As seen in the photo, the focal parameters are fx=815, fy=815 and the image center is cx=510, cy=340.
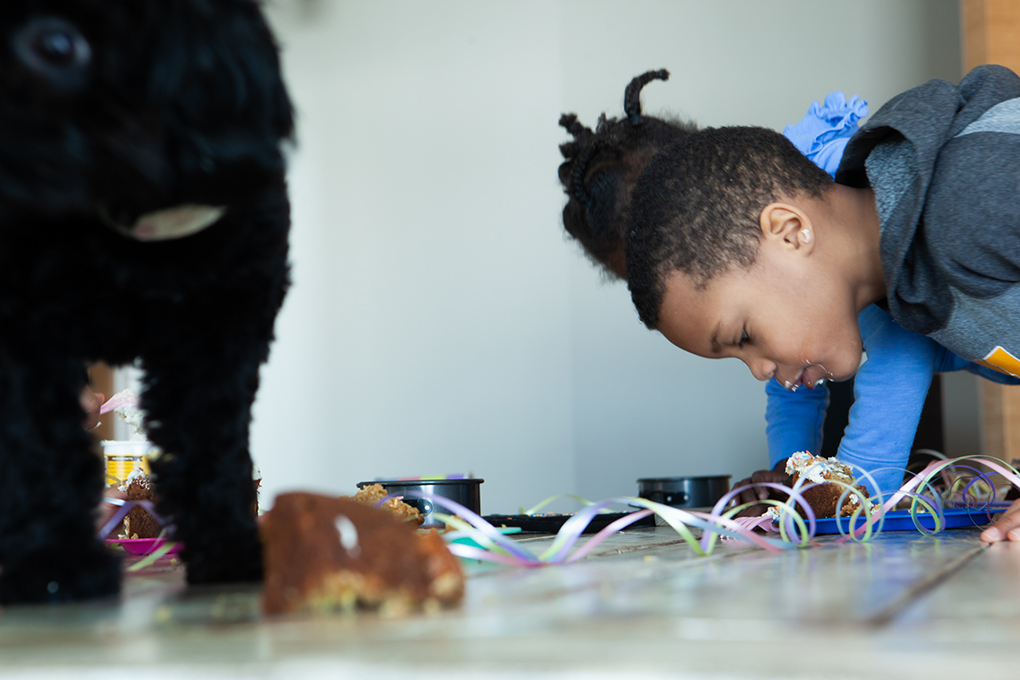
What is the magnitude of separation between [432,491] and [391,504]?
145mm

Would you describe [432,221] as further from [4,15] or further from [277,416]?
[4,15]

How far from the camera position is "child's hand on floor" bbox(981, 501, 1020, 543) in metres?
0.71

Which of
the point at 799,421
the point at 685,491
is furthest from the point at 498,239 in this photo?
the point at 685,491

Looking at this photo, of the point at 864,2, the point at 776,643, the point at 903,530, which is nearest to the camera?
the point at 776,643

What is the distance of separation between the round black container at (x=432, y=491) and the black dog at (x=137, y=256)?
1.37ft

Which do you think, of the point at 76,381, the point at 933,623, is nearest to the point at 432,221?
the point at 76,381

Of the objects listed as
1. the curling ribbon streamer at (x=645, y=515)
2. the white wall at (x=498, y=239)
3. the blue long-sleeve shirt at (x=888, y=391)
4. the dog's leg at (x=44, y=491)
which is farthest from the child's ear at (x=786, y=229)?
the white wall at (x=498, y=239)

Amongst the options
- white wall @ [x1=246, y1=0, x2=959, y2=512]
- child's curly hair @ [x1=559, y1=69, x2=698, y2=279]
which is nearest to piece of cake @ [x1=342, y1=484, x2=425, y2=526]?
child's curly hair @ [x1=559, y1=69, x2=698, y2=279]

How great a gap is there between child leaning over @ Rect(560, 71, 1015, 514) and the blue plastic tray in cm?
22

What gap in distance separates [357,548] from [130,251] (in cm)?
21

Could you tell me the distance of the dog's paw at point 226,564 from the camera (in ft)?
1.65

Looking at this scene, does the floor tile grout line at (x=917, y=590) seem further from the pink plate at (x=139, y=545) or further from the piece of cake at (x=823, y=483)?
the pink plate at (x=139, y=545)

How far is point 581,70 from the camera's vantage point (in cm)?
293

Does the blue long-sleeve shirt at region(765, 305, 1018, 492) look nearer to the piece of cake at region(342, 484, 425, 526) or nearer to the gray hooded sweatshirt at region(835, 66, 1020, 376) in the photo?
the gray hooded sweatshirt at region(835, 66, 1020, 376)
